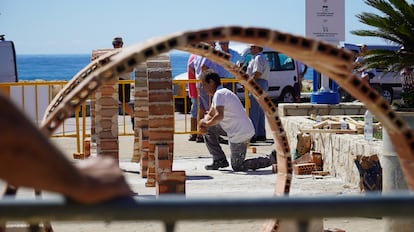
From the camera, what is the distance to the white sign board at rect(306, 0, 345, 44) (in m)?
13.6

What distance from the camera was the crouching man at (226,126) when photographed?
1027 centimetres

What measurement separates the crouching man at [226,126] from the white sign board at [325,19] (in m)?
3.45

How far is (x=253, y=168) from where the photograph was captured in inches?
425

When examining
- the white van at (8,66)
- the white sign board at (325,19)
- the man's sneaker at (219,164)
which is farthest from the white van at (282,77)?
the man's sneaker at (219,164)

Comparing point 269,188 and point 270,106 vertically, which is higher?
point 270,106

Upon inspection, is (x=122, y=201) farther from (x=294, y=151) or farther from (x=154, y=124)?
(x=294, y=151)

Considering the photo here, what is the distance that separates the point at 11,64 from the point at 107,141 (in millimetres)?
11131

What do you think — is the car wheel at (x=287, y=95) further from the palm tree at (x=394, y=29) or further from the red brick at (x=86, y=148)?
the palm tree at (x=394, y=29)

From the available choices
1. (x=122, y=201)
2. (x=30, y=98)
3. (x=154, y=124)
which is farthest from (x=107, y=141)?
(x=122, y=201)

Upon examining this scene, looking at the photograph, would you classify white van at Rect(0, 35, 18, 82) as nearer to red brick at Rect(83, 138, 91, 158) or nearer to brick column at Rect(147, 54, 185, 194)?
red brick at Rect(83, 138, 91, 158)

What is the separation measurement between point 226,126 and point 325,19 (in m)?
3.90

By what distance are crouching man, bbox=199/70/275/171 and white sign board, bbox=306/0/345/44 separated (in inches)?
136

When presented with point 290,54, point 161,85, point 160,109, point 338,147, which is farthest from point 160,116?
point 290,54

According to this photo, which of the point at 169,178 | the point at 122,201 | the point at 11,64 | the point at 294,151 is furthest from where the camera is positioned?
the point at 11,64
